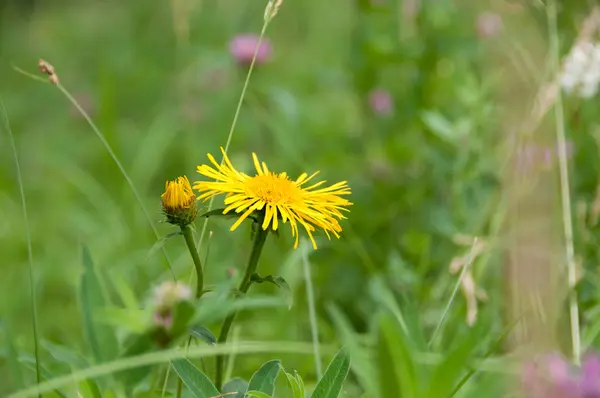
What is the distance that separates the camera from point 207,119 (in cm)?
180

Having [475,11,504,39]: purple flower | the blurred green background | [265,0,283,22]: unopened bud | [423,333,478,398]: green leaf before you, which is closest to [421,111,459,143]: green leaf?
the blurred green background

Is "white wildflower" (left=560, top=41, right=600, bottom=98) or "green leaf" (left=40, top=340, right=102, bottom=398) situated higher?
"white wildflower" (left=560, top=41, right=600, bottom=98)

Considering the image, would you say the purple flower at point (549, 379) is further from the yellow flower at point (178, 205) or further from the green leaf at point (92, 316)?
the green leaf at point (92, 316)

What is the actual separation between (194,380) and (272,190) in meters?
0.15

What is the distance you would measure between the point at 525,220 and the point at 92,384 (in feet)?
1.79

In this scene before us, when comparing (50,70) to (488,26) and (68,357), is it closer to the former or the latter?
(68,357)

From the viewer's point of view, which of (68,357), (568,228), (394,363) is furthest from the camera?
(568,228)

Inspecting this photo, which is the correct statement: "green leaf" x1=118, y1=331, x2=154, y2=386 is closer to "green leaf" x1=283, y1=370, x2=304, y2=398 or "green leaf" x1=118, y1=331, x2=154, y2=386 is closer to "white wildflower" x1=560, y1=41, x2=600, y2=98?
"green leaf" x1=283, y1=370, x2=304, y2=398

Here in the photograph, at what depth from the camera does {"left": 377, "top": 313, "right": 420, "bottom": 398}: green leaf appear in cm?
35

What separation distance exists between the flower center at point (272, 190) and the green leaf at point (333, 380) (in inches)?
4.9

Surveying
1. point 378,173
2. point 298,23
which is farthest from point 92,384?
point 298,23

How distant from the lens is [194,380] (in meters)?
0.49

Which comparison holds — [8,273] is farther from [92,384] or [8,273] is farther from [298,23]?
[298,23]

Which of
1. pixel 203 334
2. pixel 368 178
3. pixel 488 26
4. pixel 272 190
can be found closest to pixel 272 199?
pixel 272 190
